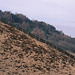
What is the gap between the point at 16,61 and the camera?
1711 cm

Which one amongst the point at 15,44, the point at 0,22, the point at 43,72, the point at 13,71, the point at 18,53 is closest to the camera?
the point at 13,71

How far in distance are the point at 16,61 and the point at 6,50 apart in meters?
2.29

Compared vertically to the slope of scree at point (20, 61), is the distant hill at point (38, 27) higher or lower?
higher

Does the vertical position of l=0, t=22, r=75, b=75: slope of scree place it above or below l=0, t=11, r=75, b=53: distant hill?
below

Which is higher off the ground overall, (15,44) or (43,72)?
(15,44)

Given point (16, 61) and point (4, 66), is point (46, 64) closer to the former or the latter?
point (16, 61)

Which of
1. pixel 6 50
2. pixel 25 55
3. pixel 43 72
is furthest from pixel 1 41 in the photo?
pixel 43 72

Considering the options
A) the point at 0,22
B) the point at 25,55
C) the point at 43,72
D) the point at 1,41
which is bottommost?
the point at 43,72

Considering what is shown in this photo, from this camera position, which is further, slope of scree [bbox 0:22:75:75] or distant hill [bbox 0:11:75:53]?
distant hill [bbox 0:11:75:53]

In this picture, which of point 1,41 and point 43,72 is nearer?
point 43,72

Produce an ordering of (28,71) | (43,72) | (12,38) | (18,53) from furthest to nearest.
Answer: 1. (12,38)
2. (18,53)
3. (43,72)
4. (28,71)

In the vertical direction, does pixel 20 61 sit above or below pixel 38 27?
below

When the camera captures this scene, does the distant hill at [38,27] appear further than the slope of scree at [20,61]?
Yes

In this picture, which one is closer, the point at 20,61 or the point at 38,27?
the point at 20,61
